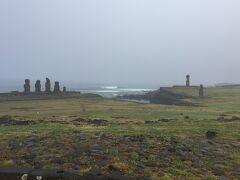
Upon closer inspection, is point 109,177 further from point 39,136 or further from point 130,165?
point 39,136

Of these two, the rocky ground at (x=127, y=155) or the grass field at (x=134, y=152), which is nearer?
the rocky ground at (x=127, y=155)

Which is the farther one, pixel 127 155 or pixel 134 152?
pixel 134 152

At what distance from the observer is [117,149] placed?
50.6 ft

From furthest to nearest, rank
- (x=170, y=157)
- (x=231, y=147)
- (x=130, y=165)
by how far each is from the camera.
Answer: (x=231, y=147)
(x=170, y=157)
(x=130, y=165)

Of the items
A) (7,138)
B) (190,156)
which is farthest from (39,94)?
(190,156)

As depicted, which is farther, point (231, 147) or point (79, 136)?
point (79, 136)

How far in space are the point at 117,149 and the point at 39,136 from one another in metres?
4.44

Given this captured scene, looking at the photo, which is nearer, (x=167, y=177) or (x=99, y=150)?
(x=167, y=177)

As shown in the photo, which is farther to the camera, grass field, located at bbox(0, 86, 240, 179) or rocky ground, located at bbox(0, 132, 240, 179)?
grass field, located at bbox(0, 86, 240, 179)

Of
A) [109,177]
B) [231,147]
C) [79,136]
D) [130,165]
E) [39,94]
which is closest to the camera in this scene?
[109,177]

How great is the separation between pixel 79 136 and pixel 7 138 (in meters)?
3.25

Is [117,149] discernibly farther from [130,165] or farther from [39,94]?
[39,94]

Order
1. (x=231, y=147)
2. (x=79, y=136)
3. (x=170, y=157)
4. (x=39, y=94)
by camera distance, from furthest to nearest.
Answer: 1. (x=39, y=94)
2. (x=79, y=136)
3. (x=231, y=147)
4. (x=170, y=157)

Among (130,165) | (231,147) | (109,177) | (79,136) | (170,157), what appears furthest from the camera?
(79,136)
